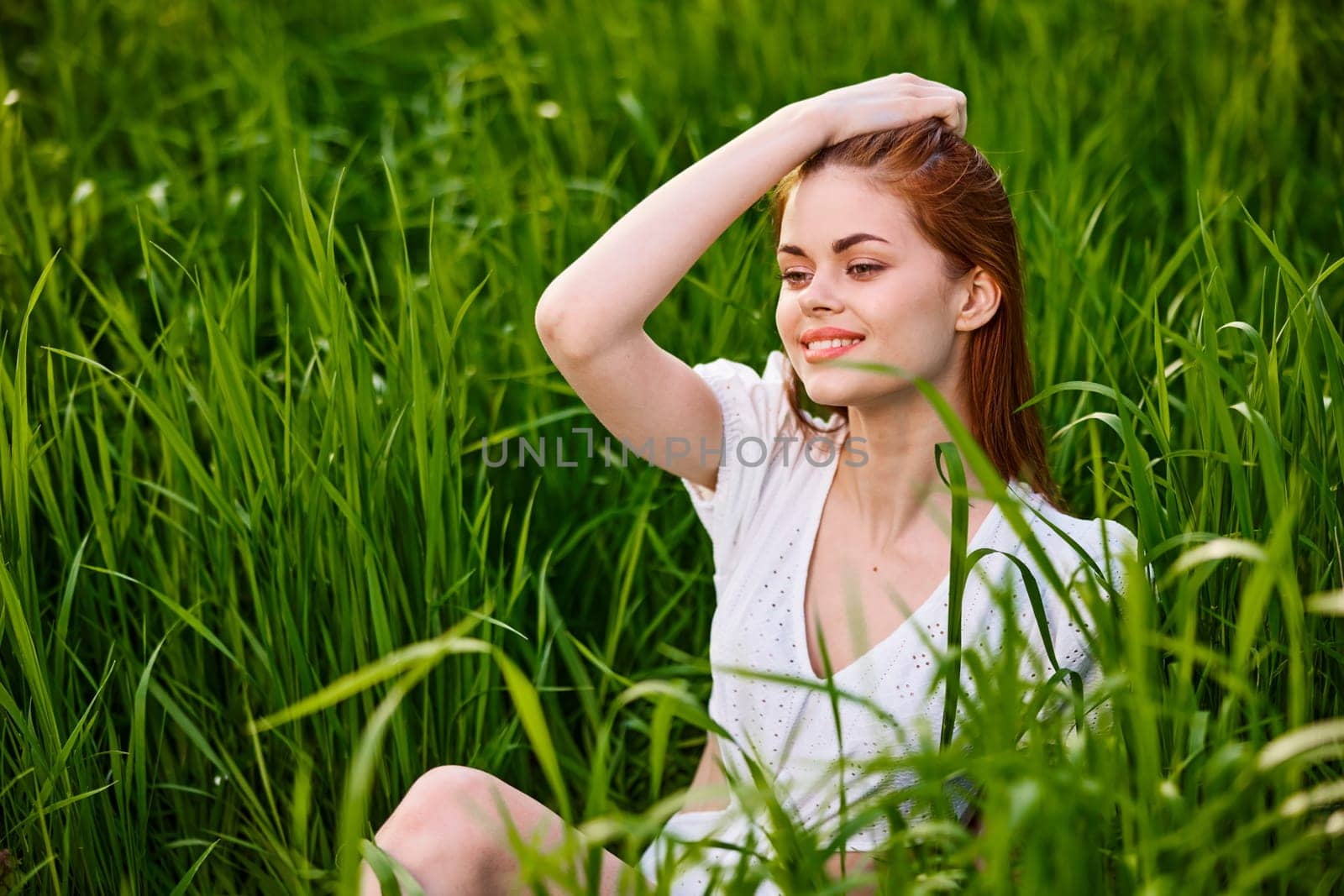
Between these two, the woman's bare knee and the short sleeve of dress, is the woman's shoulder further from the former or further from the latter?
the woman's bare knee

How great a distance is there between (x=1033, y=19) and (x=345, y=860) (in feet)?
9.16

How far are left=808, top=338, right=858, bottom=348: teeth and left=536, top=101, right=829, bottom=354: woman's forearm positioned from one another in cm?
17

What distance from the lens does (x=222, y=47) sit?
3584 millimetres

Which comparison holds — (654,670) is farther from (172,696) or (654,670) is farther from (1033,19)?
(1033,19)

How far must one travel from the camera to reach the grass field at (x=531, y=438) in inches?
46.6

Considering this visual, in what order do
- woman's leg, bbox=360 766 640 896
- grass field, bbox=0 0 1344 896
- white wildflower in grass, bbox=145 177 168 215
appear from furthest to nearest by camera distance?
white wildflower in grass, bbox=145 177 168 215 → woman's leg, bbox=360 766 640 896 → grass field, bbox=0 0 1344 896

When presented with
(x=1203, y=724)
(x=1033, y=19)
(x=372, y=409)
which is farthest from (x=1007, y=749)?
(x=1033, y=19)

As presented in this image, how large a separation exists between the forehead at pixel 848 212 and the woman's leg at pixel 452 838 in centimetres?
70

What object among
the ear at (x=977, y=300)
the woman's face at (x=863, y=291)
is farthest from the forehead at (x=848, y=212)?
the ear at (x=977, y=300)

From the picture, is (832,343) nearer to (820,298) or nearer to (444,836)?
(820,298)

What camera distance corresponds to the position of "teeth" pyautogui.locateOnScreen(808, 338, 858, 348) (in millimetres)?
1533

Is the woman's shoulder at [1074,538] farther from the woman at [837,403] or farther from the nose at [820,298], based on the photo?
the nose at [820,298]

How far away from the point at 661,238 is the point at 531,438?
612 mm

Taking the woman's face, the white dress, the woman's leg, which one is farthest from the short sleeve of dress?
the woman's leg
